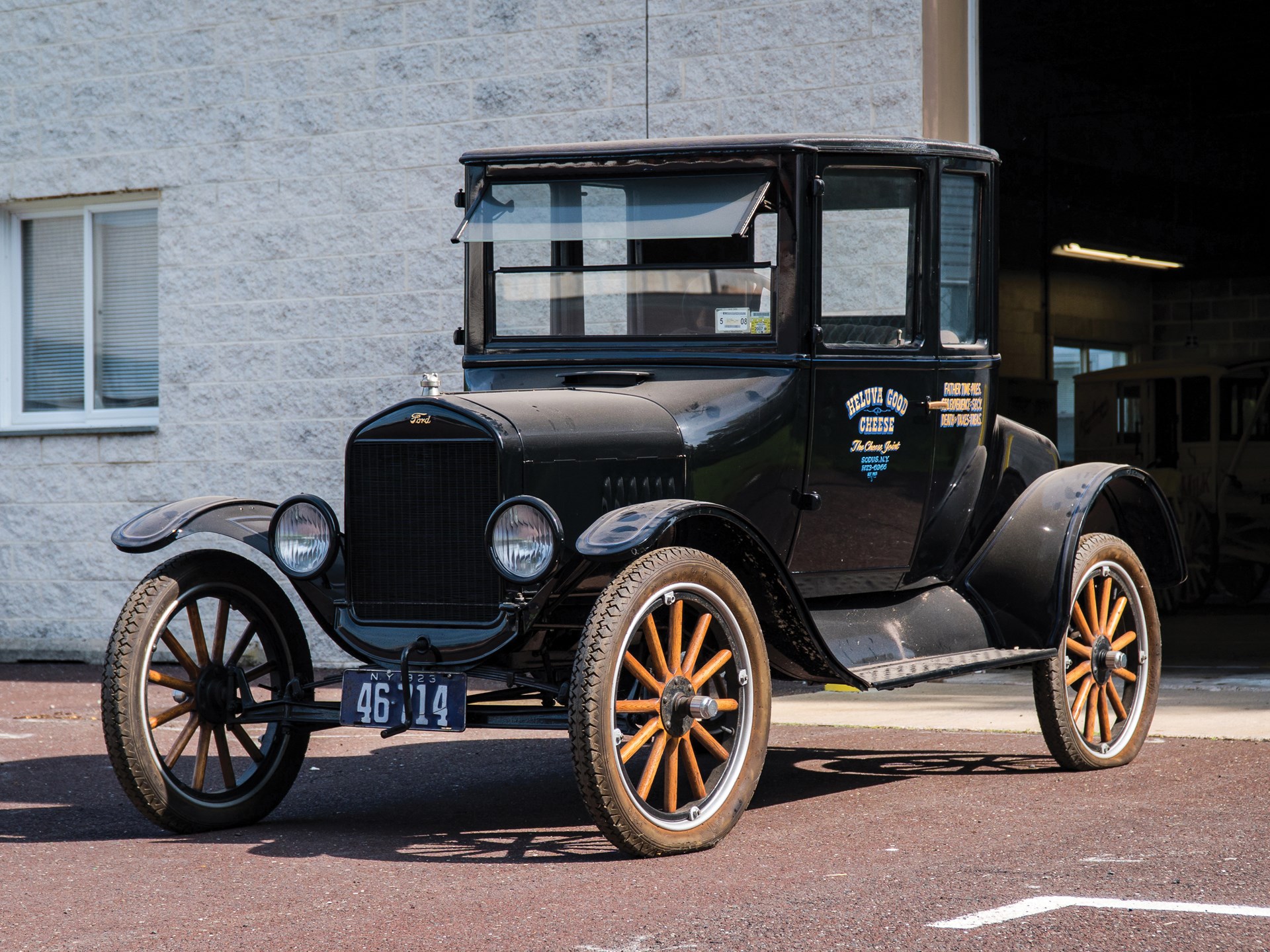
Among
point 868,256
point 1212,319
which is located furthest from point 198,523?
point 1212,319

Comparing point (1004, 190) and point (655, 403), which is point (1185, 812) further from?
point (1004, 190)

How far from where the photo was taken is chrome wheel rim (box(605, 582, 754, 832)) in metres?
4.91

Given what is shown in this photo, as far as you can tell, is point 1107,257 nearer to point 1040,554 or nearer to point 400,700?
point 1040,554

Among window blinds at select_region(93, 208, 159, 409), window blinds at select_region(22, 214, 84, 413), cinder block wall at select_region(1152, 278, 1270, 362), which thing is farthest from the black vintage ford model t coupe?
cinder block wall at select_region(1152, 278, 1270, 362)

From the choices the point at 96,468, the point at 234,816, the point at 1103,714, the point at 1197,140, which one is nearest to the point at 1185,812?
the point at 1103,714

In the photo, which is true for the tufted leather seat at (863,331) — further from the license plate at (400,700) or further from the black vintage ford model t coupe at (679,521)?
the license plate at (400,700)

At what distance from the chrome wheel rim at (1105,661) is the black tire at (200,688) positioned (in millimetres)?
2825

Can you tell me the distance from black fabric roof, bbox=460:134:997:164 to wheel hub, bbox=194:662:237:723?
1.99 m

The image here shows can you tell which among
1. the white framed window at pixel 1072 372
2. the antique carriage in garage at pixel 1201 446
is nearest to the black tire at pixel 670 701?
the antique carriage in garage at pixel 1201 446

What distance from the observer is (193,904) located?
4395mm

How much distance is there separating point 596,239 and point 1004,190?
12.0 m

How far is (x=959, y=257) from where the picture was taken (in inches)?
259

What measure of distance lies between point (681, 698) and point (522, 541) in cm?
65

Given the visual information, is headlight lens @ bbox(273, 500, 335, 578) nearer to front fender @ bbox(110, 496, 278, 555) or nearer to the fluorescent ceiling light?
front fender @ bbox(110, 496, 278, 555)
